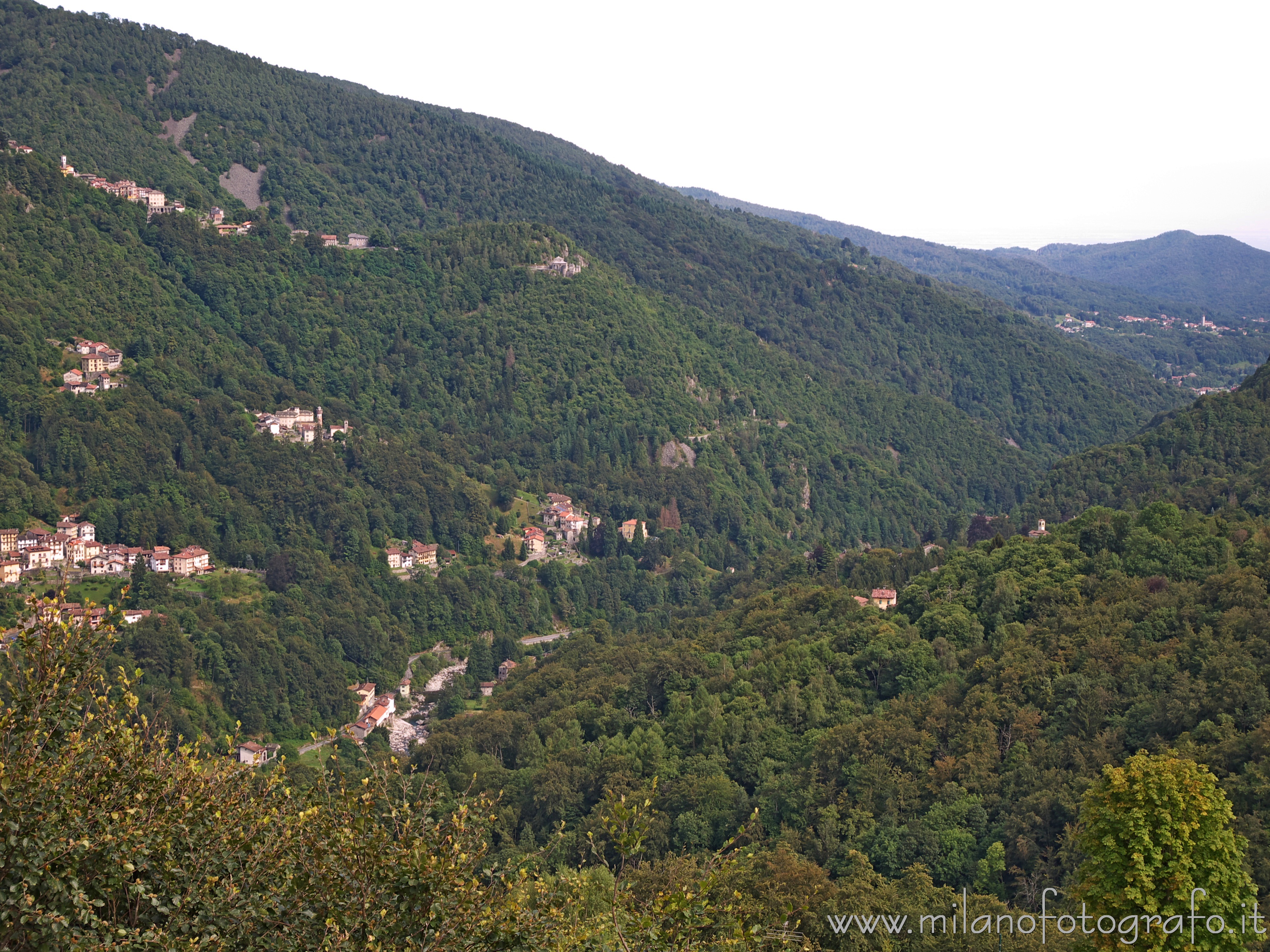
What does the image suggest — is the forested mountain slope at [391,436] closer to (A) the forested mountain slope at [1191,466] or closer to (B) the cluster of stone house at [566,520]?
(B) the cluster of stone house at [566,520]

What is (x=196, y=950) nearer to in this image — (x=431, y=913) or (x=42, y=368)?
(x=431, y=913)

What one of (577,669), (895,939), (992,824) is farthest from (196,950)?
(577,669)

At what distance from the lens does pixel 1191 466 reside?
2881 inches

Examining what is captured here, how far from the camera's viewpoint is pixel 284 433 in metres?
102

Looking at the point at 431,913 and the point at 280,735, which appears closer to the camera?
the point at 431,913

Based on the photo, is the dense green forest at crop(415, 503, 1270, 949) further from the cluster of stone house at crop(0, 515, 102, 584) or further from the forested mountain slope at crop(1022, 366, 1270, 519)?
the cluster of stone house at crop(0, 515, 102, 584)

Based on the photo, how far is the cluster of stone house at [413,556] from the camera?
317 feet

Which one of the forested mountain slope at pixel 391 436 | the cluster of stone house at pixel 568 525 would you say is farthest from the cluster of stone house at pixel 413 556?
the cluster of stone house at pixel 568 525

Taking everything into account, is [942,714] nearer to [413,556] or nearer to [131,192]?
[413,556]

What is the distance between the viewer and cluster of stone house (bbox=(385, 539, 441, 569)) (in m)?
96.6

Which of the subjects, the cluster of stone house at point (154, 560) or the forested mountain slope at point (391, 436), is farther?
the forested mountain slope at point (391, 436)

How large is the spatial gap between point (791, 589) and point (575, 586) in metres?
40.3

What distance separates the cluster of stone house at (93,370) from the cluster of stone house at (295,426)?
12391mm

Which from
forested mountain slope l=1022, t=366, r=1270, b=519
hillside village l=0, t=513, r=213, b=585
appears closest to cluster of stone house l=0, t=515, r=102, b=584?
hillside village l=0, t=513, r=213, b=585
